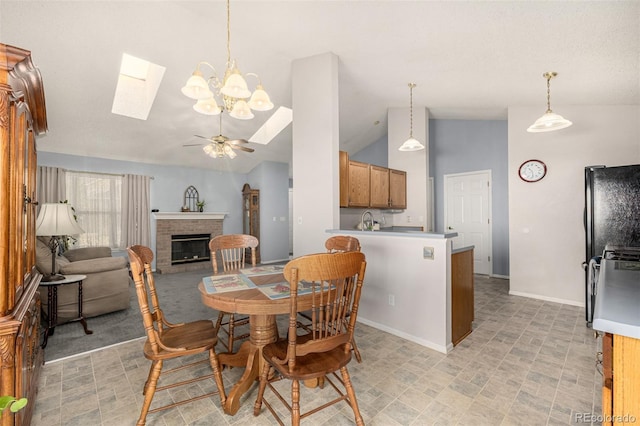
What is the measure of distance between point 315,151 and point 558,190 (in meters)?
3.42

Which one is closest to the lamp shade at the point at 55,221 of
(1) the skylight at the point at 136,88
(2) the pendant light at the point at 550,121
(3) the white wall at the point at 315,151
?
(1) the skylight at the point at 136,88

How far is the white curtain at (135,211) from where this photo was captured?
6062mm

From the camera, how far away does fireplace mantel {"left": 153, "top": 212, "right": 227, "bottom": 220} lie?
6.44m

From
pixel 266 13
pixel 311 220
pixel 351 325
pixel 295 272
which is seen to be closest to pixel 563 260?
pixel 311 220

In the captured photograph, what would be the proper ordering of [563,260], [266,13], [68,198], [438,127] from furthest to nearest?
[438,127] → [68,198] → [563,260] → [266,13]

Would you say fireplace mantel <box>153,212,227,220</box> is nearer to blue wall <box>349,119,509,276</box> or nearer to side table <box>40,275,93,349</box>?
side table <box>40,275,93,349</box>

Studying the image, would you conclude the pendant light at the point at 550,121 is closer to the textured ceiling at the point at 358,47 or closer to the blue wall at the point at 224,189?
the textured ceiling at the point at 358,47

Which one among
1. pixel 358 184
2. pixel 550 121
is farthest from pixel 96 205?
pixel 550 121

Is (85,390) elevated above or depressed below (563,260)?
below

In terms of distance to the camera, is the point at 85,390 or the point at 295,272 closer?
the point at 295,272

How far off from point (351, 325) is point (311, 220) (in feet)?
7.15

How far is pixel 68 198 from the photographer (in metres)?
5.55

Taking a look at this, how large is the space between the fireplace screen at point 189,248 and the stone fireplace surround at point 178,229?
11cm

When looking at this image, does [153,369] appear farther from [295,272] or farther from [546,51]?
[546,51]
